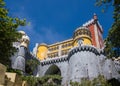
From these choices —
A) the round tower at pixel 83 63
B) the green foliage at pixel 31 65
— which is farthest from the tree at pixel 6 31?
the green foliage at pixel 31 65

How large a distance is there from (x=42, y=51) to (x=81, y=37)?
18165 mm

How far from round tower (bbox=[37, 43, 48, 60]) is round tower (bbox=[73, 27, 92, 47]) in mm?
15841

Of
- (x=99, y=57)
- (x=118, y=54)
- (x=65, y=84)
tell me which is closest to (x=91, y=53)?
(x=99, y=57)

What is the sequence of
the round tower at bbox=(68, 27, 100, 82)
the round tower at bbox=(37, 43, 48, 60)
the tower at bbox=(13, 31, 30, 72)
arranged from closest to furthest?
the round tower at bbox=(68, 27, 100, 82)
the tower at bbox=(13, 31, 30, 72)
the round tower at bbox=(37, 43, 48, 60)

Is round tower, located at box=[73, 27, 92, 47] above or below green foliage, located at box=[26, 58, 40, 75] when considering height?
above

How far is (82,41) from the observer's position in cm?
4825

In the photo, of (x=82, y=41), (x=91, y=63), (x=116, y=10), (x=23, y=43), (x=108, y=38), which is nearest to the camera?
(x=116, y=10)

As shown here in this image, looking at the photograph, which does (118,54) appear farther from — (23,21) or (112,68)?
(112,68)

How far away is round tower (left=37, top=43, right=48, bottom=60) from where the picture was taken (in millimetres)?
62156

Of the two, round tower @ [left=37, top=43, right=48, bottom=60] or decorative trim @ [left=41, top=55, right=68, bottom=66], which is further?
round tower @ [left=37, top=43, right=48, bottom=60]

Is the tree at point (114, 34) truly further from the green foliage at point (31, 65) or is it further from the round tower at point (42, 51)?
the round tower at point (42, 51)

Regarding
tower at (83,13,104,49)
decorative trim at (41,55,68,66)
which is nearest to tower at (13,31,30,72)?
decorative trim at (41,55,68,66)

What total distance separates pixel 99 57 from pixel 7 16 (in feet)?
102

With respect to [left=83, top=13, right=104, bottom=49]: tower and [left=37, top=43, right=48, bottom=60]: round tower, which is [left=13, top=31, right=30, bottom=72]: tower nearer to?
[left=37, top=43, right=48, bottom=60]: round tower
